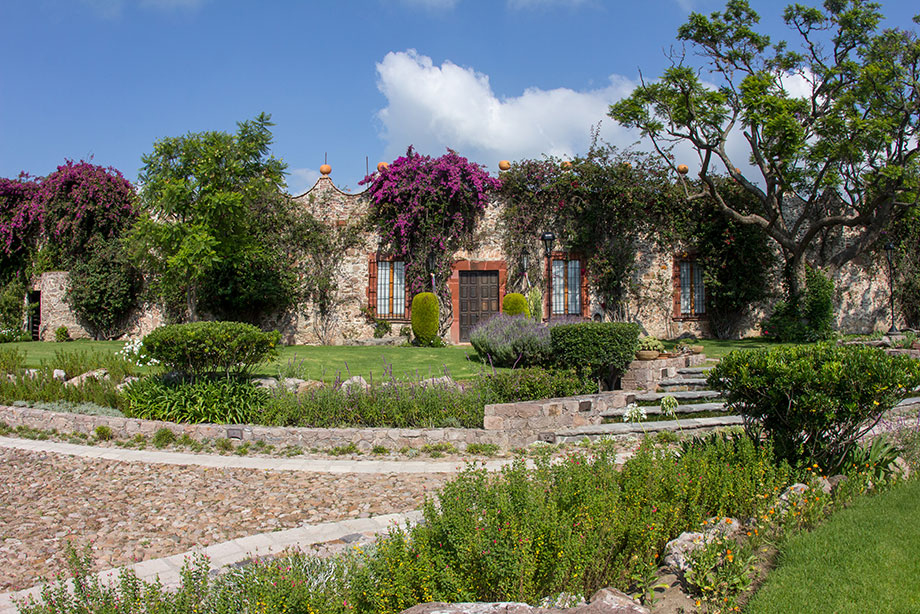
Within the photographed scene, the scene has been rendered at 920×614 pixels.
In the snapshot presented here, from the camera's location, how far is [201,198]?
13773 millimetres

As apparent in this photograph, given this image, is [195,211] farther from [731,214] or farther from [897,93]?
[897,93]

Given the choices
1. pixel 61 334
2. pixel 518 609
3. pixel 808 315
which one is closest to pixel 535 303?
pixel 808 315

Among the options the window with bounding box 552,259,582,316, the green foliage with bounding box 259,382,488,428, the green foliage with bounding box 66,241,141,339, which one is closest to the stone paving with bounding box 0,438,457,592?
the green foliage with bounding box 259,382,488,428

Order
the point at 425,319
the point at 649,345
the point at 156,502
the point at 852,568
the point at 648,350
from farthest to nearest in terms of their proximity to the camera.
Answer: the point at 425,319
the point at 649,345
the point at 648,350
the point at 156,502
the point at 852,568

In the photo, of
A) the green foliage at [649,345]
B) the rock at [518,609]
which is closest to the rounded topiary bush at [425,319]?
the green foliage at [649,345]

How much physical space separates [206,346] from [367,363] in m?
3.82

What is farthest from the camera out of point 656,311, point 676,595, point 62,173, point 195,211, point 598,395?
point 62,173

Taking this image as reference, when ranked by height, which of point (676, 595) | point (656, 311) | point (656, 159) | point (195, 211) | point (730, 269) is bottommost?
point (676, 595)

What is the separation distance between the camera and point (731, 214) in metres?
15.4

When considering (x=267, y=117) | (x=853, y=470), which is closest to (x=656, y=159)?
(x=267, y=117)

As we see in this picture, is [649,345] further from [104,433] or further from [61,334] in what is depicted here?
[61,334]

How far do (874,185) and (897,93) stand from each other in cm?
209

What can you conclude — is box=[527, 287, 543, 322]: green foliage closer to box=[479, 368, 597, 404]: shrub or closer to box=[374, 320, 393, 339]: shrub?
box=[374, 320, 393, 339]: shrub

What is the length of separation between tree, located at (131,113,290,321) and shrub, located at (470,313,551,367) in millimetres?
6646
